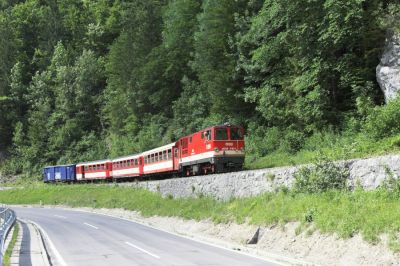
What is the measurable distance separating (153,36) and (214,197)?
1663 inches

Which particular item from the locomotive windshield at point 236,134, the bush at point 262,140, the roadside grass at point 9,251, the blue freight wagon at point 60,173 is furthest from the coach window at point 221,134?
the blue freight wagon at point 60,173

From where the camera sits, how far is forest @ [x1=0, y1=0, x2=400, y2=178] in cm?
2759

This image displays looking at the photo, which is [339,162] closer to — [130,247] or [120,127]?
[130,247]

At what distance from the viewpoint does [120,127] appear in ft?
215

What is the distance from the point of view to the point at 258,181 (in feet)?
69.9

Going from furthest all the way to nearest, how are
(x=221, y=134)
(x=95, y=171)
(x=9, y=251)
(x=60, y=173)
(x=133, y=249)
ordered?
(x=60, y=173) < (x=95, y=171) < (x=221, y=134) < (x=133, y=249) < (x=9, y=251)

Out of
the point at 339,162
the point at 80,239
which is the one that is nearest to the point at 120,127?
the point at 80,239

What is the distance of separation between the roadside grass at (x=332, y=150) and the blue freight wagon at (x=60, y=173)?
33.7 meters

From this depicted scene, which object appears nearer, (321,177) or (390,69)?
(321,177)

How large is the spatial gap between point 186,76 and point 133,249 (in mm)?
36003

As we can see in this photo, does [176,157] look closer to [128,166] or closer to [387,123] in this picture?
[128,166]

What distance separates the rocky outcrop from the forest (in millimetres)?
3117

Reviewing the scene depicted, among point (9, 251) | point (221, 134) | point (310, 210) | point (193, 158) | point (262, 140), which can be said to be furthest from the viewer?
point (262, 140)

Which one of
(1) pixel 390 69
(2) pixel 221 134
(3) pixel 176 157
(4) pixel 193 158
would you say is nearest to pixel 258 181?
(2) pixel 221 134
